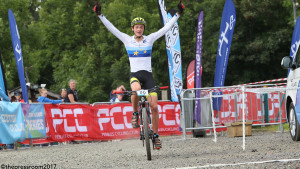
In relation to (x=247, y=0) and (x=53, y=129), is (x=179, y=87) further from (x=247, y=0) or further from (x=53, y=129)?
(x=247, y=0)

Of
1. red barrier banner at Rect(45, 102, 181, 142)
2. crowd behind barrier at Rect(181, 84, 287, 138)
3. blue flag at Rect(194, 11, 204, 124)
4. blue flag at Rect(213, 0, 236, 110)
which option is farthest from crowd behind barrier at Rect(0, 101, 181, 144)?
blue flag at Rect(213, 0, 236, 110)

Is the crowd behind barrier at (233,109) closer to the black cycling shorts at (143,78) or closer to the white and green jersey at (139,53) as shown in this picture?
the white and green jersey at (139,53)

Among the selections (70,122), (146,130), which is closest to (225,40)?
(70,122)

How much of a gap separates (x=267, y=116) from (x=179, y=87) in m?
2.92

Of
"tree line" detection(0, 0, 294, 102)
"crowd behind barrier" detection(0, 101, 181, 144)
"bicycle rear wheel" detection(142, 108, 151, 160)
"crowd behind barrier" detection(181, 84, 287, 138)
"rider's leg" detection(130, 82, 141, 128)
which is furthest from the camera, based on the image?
"tree line" detection(0, 0, 294, 102)

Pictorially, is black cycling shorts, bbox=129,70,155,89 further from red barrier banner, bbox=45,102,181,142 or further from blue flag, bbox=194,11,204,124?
red barrier banner, bbox=45,102,181,142

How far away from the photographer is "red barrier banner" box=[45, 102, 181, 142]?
16062 millimetres

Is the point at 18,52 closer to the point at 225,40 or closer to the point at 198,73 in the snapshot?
the point at 198,73

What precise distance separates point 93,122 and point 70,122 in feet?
3.03

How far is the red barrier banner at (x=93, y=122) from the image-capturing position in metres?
16.1

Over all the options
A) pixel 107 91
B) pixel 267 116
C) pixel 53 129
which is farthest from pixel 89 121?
pixel 107 91

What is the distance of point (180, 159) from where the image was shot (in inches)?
333

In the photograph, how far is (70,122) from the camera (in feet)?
53.8

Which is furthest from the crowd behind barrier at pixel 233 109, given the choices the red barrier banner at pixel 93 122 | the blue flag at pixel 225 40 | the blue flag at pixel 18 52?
the blue flag at pixel 18 52
